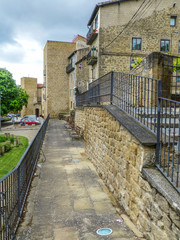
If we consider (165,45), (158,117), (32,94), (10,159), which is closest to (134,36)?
(165,45)

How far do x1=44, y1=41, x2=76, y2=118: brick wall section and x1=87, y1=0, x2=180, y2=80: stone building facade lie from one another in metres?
18.3

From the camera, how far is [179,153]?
8.72 ft

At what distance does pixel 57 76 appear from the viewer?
1487 inches

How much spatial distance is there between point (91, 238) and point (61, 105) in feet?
116

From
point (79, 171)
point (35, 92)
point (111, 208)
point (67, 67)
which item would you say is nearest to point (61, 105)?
point (67, 67)

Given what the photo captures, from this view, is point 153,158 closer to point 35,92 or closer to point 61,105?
point 61,105

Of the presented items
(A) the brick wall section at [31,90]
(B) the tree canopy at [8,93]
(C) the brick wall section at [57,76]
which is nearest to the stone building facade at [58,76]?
(C) the brick wall section at [57,76]

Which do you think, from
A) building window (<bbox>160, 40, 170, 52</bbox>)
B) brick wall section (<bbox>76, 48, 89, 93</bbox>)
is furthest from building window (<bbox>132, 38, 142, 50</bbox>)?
brick wall section (<bbox>76, 48, 89, 93</bbox>)

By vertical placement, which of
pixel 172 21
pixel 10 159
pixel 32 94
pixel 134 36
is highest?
pixel 172 21

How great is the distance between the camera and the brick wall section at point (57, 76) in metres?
37.1

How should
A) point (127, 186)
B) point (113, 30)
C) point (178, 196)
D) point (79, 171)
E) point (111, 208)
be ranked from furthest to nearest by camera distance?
point (113, 30)
point (79, 171)
point (111, 208)
point (127, 186)
point (178, 196)

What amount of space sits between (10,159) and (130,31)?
15.3 metres

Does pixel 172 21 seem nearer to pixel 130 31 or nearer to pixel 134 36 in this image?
pixel 134 36

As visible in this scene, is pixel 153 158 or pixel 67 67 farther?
pixel 67 67
